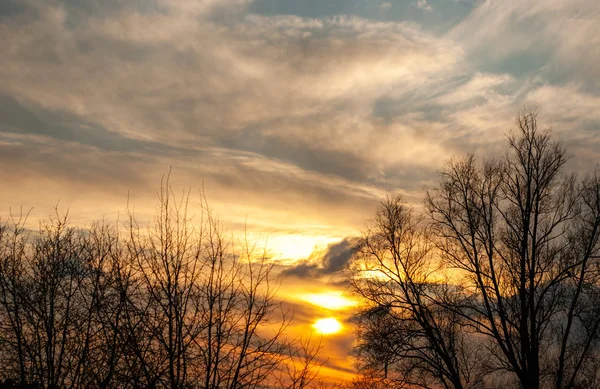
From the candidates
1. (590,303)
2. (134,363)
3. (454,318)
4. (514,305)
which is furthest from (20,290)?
(590,303)

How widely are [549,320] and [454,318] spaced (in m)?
3.68

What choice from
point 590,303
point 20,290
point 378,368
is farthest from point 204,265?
point 590,303

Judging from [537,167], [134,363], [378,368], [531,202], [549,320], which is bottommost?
[134,363]

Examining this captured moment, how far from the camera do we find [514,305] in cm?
2222

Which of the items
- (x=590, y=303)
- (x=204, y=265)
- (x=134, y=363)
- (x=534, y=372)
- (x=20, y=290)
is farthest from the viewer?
(x=590, y=303)

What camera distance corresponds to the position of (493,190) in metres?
23.2

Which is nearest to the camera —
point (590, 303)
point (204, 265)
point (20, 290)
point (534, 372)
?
point (204, 265)

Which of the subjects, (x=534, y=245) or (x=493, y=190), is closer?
(x=534, y=245)

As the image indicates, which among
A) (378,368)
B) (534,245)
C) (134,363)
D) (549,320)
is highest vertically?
(534,245)

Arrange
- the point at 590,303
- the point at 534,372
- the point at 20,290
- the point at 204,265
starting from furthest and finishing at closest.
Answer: the point at 590,303, the point at 534,372, the point at 20,290, the point at 204,265

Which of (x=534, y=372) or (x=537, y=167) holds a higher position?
(x=537, y=167)

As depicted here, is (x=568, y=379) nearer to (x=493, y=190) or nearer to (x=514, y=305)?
(x=514, y=305)

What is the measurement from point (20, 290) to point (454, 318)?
16.5 metres

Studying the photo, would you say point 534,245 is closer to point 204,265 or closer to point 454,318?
point 454,318
